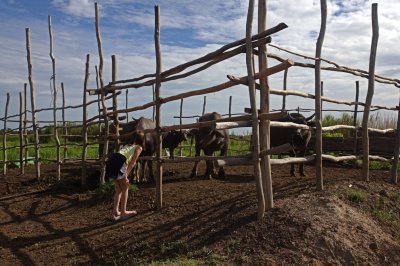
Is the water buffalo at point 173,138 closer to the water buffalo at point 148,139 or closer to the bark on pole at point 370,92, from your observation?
the water buffalo at point 148,139

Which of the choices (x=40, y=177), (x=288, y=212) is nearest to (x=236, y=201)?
(x=288, y=212)

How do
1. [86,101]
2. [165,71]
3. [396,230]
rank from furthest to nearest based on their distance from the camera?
[86,101] < [165,71] < [396,230]

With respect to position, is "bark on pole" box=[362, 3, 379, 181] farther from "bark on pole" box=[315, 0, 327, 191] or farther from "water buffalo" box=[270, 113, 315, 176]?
"water buffalo" box=[270, 113, 315, 176]

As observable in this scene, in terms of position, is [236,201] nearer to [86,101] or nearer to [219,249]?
[219,249]

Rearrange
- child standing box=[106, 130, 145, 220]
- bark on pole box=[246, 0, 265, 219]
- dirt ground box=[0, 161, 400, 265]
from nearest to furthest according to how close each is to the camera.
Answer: dirt ground box=[0, 161, 400, 265] → bark on pole box=[246, 0, 265, 219] → child standing box=[106, 130, 145, 220]

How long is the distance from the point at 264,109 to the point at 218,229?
158 cm

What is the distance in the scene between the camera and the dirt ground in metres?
4.64

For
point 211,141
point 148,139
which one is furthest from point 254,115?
point 148,139

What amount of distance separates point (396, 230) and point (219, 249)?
2.39 meters

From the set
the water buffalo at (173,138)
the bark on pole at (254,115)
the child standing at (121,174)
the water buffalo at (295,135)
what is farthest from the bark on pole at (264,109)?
the water buffalo at (173,138)

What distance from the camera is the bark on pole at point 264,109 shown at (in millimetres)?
5426

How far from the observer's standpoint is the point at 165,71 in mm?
7070

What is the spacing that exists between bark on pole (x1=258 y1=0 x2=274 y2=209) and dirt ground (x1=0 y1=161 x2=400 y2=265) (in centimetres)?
22

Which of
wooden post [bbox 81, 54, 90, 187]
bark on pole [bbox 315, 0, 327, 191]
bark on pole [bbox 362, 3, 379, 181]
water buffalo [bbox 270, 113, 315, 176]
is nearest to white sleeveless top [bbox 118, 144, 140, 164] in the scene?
bark on pole [bbox 315, 0, 327, 191]
